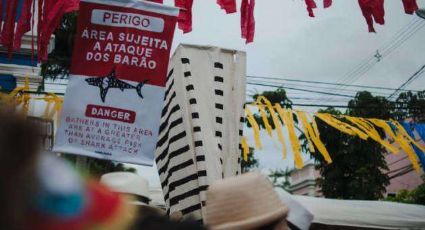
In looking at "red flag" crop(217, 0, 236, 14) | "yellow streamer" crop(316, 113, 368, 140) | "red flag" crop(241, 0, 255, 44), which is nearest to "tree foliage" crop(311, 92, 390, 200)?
"yellow streamer" crop(316, 113, 368, 140)

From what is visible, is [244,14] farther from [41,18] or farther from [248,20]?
[41,18]

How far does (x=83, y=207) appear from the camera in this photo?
0.69 metres

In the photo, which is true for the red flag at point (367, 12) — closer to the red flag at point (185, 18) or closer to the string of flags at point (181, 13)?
the string of flags at point (181, 13)

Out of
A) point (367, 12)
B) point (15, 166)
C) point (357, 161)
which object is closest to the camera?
point (15, 166)

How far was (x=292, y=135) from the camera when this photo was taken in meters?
5.84

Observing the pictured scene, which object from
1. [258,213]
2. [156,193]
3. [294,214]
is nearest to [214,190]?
[258,213]

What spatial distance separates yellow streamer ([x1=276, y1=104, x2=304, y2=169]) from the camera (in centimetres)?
558

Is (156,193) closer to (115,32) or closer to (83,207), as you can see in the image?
Answer: (115,32)

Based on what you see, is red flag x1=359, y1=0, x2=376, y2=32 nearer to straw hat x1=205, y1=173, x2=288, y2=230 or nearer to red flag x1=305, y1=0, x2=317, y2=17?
red flag x1=305, y1=0, x2=317, y2=17

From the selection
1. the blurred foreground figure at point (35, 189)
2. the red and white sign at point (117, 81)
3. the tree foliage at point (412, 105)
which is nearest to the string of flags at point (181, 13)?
the red and white sign at point (117, 81)

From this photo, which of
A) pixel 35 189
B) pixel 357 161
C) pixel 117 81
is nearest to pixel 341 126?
pixel 117 81

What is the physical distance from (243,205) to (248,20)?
2.73 meters

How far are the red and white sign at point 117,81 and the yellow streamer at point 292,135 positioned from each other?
296 centimetres

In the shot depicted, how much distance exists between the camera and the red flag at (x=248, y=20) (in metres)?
4.12
